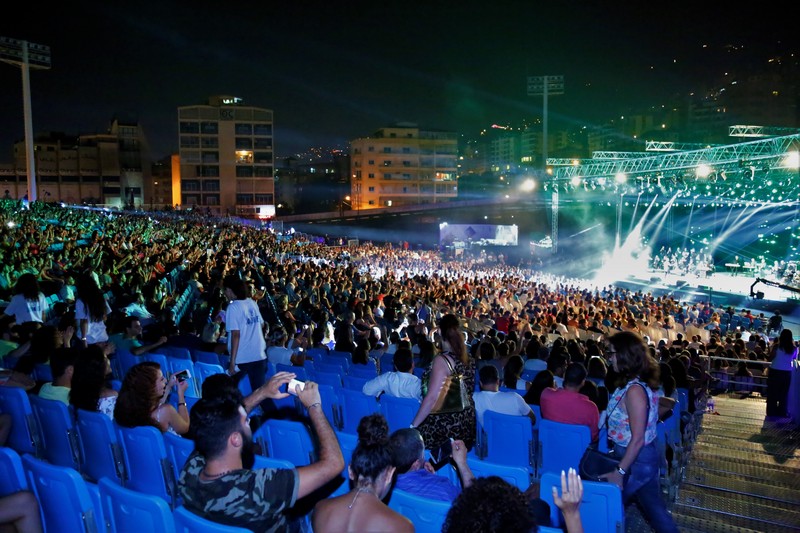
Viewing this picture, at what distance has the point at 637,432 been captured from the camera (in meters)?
3.45

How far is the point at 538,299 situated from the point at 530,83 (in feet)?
103

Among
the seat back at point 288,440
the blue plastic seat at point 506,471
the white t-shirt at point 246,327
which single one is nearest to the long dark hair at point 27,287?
the white t-shirt at point 246,327

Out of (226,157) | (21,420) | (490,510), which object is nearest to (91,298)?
(21,420)

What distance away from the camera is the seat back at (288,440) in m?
3.99

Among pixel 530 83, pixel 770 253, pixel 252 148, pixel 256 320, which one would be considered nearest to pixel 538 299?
pixel 256 320

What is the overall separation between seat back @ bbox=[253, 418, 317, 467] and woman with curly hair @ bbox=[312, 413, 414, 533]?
1.43 metres

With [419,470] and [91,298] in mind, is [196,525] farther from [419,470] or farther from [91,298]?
[91,298]

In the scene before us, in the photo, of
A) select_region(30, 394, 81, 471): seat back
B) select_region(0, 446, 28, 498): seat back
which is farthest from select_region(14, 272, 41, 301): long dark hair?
select_region(0, 446, 28, 498): seat back

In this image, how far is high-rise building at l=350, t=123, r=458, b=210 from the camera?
199ft

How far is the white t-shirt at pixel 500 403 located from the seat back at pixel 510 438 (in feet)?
0.34

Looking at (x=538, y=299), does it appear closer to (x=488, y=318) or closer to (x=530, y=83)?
(x=488, y=318)

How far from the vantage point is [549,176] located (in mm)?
31781

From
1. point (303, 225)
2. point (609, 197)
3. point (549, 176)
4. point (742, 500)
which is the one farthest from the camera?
point (303, 225)

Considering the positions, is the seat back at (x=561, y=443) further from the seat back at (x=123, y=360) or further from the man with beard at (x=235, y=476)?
the seat back at (x=123, y=360)
